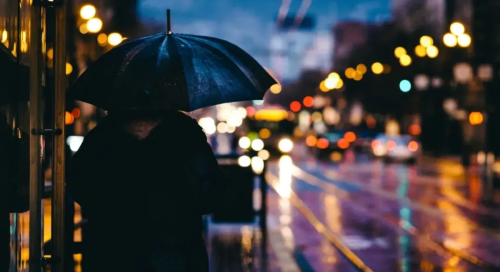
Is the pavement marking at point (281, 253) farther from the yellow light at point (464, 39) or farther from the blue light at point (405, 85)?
the blue light at point (405, 85)

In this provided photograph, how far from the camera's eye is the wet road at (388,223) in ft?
33.8

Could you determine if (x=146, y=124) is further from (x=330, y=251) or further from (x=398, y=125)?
(x=398, y=125)

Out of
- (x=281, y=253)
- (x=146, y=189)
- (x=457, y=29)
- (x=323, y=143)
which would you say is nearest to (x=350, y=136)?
(x=323, y=143)

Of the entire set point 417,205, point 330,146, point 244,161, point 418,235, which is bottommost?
point 418,235

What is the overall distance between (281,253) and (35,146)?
6.49m

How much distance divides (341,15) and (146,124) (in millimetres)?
121886

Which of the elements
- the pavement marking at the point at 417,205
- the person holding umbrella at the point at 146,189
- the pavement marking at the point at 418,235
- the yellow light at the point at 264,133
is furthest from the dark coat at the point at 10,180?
the yellow light at the point at 264,133

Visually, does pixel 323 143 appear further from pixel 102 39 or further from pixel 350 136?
pixel 102 39

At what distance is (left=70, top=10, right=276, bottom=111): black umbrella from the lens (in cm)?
448

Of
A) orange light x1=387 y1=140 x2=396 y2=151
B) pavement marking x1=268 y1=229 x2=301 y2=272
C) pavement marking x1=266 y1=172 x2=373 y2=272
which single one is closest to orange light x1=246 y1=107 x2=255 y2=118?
orange light x1=387 y1=140 x2=396 y2=151

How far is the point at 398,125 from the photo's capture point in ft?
212

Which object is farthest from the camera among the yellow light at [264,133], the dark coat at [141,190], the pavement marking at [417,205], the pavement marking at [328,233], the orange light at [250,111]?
the orange light at [250,111]

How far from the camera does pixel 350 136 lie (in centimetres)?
4597

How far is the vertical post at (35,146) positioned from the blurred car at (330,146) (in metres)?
37.7
